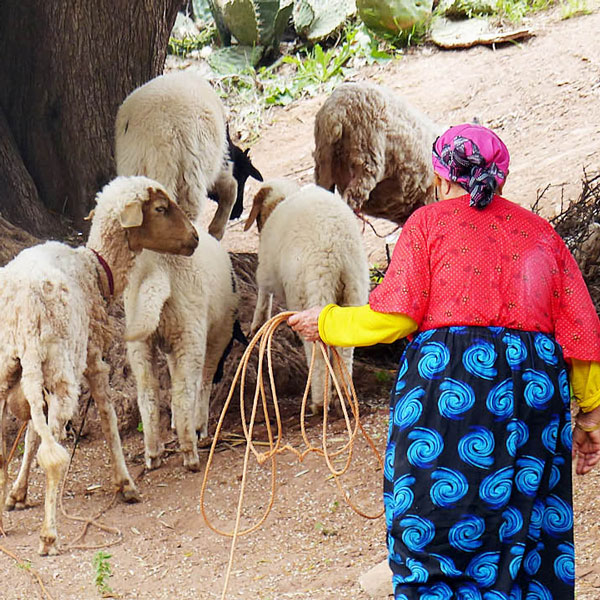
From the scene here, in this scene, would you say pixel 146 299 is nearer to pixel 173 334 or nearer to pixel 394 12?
pixel 173 334

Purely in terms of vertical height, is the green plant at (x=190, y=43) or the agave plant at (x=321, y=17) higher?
the agave plant at (x=321, y=17)

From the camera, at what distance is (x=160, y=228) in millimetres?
4750

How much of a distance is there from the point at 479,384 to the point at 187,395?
2.65m

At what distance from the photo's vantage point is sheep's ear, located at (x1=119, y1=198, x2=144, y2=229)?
4.55m

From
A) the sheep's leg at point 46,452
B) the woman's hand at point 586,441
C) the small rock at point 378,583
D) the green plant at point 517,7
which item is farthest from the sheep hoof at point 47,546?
the green plant at point 517,7

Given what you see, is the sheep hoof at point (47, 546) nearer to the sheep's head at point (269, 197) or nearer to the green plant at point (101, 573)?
the green plant at point (101, 573)

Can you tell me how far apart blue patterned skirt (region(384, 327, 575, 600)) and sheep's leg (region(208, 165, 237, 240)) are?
427cm

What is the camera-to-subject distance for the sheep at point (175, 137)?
564 cm

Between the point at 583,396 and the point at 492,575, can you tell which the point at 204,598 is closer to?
the point at 492,575

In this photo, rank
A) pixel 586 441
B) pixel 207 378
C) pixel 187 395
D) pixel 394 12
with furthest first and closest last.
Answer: pixel 394 12 → pixel 207 378 → pixel 187 395 → pixel 586 441

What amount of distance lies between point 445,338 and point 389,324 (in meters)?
0.17

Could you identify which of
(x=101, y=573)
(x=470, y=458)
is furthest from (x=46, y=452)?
(x=470, y=458)

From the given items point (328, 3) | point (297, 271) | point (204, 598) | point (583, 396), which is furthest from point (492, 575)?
point (328, 3)

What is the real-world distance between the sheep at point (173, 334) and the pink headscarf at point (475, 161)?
96.1 inches
